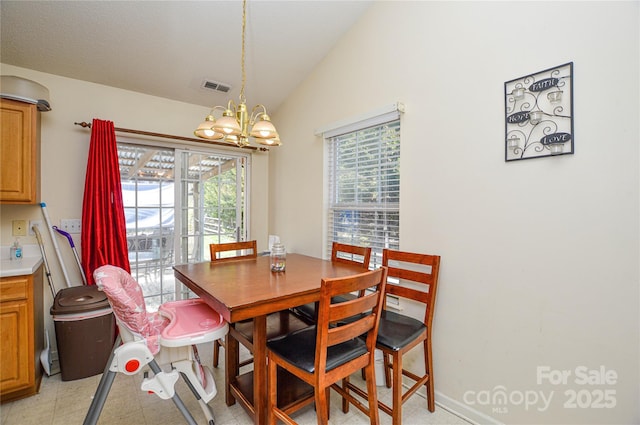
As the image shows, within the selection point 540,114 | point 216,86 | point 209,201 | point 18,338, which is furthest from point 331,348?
point 216,86

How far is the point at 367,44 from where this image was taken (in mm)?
2457

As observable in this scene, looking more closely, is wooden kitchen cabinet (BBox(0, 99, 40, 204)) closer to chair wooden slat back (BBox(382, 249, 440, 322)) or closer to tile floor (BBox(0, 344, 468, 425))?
tile floor (BBox(0, 344, 468, 425))

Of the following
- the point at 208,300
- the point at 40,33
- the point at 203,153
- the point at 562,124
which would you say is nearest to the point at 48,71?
the point at 40,33

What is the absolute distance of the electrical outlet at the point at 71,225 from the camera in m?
2.49

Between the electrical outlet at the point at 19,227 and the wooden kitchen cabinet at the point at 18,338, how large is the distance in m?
0.60

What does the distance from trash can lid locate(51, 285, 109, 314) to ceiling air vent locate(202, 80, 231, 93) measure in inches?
85.5

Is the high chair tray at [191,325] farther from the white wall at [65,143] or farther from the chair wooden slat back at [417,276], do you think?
the white wall at [65,143]

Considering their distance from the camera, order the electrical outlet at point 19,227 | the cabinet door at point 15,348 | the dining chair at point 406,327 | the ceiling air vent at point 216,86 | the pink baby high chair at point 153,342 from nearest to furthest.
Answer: the pink baby high chair at point 153,342
the dining chair at point 406,327
the cabinet door at point 15,348
the electrical outlet at point 19,227
the ceiling air vent at point 216,86

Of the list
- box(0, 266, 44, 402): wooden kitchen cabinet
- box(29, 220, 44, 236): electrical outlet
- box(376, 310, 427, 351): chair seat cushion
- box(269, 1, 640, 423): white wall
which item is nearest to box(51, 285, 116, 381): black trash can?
box(0, 266, 44, 402): wooden kitchen cabinet

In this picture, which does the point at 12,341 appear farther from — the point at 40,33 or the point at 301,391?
the point at 40,33

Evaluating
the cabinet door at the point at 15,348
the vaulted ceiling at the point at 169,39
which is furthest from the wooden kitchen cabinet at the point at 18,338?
the vaulted ceiling at the point at 169,39

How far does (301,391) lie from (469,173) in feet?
5.90
